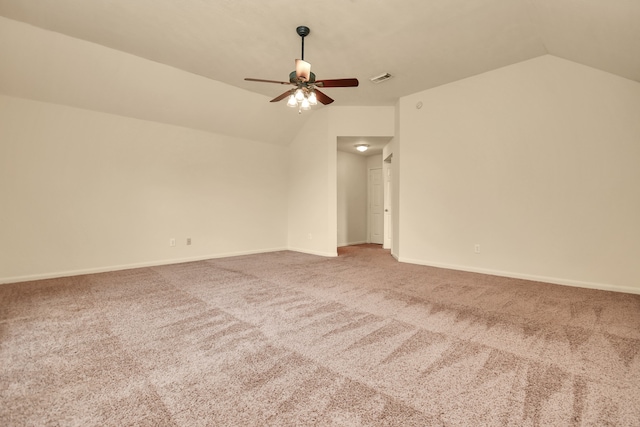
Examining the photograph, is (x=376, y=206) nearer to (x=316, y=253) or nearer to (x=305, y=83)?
(x=316, y=253)

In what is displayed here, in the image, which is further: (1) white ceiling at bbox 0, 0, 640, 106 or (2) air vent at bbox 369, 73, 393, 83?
(2) air vent at bbox 369, 73, 393, 83

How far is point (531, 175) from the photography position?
3.65 m

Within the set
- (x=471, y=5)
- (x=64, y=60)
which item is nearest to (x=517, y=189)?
(x=471, y=5)

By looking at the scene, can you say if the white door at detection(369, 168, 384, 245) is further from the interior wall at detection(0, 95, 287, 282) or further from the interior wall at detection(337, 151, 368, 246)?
the interior wall at detection(0, 95, 287, 282)

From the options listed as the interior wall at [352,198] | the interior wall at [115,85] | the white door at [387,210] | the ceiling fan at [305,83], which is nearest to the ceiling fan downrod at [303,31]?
the ceiling fan at [305,83]

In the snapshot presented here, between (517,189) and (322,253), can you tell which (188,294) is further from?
(517,189)

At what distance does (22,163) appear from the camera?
11.7 feet

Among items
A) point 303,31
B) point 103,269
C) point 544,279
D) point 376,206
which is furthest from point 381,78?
point 103,269

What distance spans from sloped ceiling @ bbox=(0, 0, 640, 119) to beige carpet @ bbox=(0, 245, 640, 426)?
8.91 ft

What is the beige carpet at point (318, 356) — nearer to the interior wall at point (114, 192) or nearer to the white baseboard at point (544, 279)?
the white baseboard at point (544, 279)

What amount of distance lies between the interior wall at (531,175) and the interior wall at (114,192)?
3.60 meters

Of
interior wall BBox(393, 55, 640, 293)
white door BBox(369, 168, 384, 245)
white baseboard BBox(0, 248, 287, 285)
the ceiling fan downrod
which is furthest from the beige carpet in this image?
white door BBox(369, 168, 384, 245)

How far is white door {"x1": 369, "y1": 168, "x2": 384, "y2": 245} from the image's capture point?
24.9 feet

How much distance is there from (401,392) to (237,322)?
4.70 feet
